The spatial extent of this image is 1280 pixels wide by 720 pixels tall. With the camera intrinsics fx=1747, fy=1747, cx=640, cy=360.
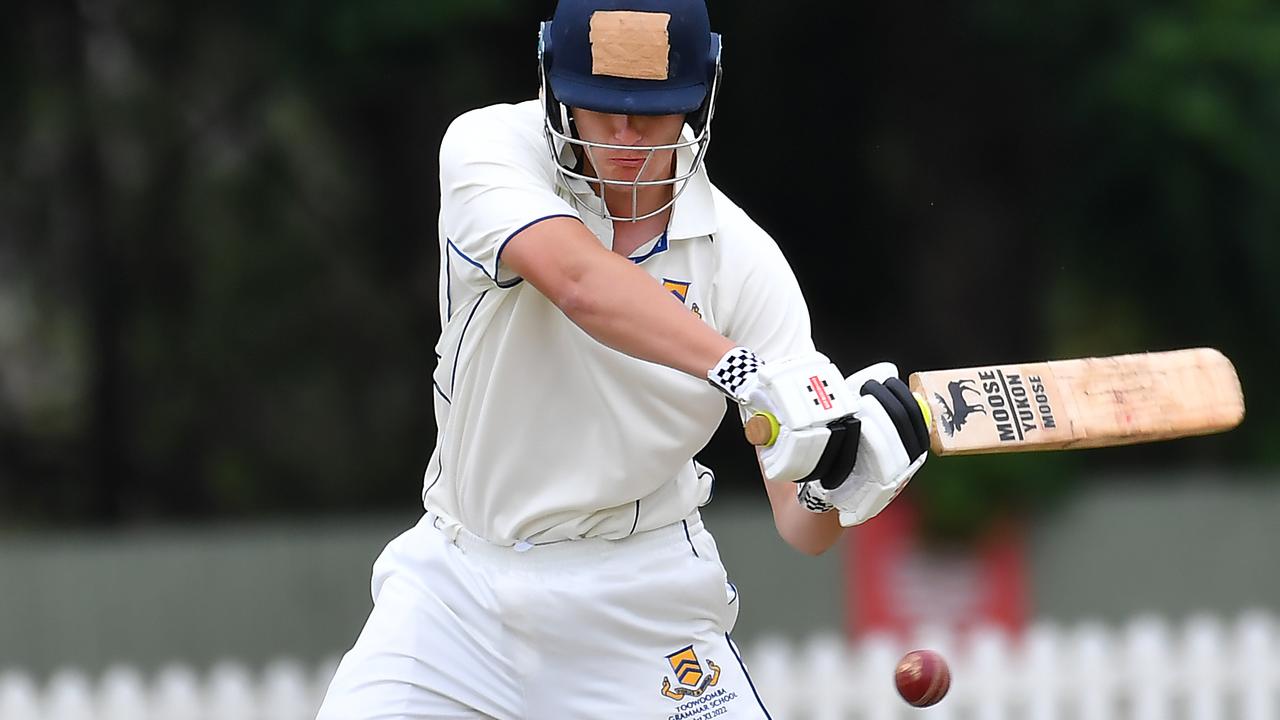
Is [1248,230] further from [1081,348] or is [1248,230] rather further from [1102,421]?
[1102,421]

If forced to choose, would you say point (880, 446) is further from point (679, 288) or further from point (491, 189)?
point (491, 189)

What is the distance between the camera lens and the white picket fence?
549 cm

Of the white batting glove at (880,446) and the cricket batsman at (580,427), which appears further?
the cricket batsman at (580,427)

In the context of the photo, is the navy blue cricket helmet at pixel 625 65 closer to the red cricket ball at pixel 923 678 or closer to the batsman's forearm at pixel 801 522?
the batsman's forearm at pixel 801 522

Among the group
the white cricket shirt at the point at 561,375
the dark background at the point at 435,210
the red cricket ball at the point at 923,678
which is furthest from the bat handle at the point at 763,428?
the dark background at the point at 435,210

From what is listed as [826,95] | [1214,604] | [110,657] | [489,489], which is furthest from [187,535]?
[489,489]

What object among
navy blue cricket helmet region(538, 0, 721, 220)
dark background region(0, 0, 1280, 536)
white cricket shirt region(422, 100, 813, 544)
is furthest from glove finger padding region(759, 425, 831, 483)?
dark background region(0, 0, 1280, 536)

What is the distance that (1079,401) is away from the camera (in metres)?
2.63

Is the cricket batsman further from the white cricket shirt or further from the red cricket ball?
the red cricket ball

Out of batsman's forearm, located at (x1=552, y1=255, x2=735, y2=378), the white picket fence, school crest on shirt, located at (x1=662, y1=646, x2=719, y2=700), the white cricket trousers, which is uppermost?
batsman's forearm, located at (x1=552, y1=255, x2=735, y2=378)

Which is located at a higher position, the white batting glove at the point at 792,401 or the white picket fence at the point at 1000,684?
the white batting glove at the point at 792,401

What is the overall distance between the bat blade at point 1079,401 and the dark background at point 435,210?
458cm

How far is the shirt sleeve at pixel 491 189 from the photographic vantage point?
2.50 metres

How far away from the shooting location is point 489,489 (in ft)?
8.95
